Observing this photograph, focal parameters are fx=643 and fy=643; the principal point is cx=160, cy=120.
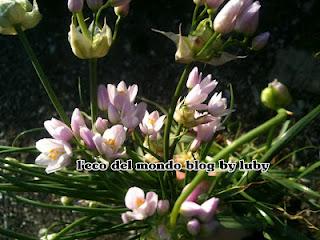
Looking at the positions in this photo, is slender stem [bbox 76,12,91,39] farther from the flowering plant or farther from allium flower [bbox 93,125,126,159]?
allium flower [bbox 93,125,126,159]

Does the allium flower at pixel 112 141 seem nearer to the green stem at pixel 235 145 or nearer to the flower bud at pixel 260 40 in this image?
the green stem at pixel 235 145

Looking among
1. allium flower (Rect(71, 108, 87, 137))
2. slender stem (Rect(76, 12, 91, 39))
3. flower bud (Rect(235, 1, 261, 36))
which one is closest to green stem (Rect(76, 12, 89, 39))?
slender stem (Rect(76, 12, 91, 39))

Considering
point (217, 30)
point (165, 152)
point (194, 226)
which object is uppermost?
point (217, 30)

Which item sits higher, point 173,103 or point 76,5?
point 76,5

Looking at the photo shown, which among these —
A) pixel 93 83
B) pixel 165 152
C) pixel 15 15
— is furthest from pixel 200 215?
pixel 15 15

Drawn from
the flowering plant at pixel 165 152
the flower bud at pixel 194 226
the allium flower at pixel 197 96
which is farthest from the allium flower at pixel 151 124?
the flower bud at pixel 194 226

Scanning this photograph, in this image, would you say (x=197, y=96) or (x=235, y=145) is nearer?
(x=235, y=145)

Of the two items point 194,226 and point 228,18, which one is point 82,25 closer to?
point 228,18

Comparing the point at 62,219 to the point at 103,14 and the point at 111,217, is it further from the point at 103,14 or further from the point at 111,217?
the point at 103,14

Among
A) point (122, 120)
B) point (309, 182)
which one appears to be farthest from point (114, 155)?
point (309, 182)
